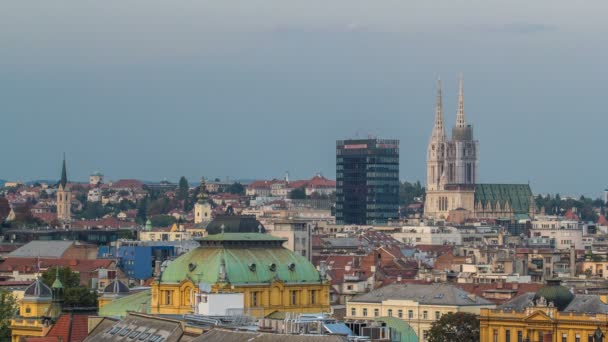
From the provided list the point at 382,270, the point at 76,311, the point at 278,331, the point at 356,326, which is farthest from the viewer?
the point at 382,270

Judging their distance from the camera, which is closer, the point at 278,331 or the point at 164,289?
the point at 278,331

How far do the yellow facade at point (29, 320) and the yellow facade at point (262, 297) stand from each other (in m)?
5.18

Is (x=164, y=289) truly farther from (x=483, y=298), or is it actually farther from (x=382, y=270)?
(x=382, y=270)

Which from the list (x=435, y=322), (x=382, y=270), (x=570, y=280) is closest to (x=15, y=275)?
(x=382, y=270)

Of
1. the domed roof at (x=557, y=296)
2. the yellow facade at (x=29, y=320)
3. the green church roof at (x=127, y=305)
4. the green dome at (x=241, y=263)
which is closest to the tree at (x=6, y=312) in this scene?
the yellow facade at (x=29, y=320)

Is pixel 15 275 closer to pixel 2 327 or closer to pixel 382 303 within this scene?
pixel 382 303

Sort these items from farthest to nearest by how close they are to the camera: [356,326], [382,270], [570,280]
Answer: [382,270] < [570,280] < [356,326]

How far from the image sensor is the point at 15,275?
16650 cm

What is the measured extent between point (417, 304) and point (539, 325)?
66.0 ft

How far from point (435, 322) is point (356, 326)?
132ft

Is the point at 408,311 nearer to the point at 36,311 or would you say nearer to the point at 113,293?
the point at 113,293

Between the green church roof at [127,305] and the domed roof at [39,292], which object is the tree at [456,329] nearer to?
the green church roof at [127,305]

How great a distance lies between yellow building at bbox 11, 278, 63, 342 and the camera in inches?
3942

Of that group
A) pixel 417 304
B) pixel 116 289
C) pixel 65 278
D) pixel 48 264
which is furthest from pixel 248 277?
pixel 48 264
